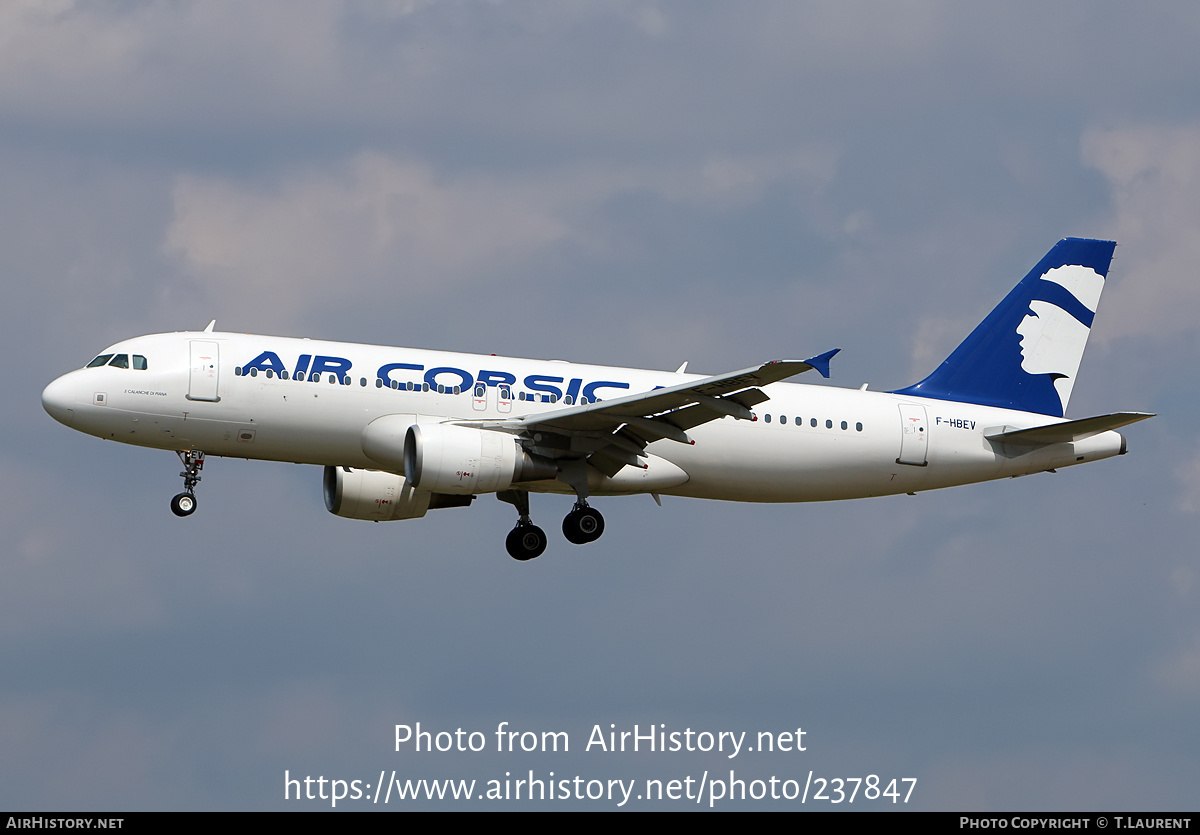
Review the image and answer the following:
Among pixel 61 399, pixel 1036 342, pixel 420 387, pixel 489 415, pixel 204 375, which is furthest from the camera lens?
pixel 1036 342

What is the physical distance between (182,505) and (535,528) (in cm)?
884

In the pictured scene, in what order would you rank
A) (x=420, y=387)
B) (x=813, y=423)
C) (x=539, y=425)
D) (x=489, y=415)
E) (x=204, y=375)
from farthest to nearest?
(x=813, y=423) → (x=489, y=415) → (x=420, y=387) → (x=539, y=425) → (x=204, y=375)

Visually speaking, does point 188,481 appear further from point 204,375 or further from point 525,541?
point 525,541

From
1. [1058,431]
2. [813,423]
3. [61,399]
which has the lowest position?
[1058,431]

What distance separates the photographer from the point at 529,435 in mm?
41969

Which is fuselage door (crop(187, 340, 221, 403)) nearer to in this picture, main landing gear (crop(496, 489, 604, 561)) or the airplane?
the airplane

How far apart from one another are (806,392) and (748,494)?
10.3 feet

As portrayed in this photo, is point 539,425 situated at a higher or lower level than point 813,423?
lower

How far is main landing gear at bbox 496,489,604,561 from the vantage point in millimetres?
43438

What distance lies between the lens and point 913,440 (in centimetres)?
4581

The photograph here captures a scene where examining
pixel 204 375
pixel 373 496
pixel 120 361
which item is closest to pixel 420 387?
pixel 204 375

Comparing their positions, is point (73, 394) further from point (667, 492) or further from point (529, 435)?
point (667, 492)

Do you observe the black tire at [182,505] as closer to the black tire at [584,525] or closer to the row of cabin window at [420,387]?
the row of cabin window at [420,387]

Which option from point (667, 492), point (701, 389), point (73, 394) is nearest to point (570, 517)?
point (667, 492)
